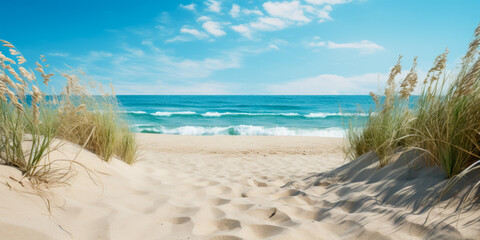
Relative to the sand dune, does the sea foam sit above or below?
below

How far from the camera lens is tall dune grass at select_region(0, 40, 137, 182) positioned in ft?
6.93

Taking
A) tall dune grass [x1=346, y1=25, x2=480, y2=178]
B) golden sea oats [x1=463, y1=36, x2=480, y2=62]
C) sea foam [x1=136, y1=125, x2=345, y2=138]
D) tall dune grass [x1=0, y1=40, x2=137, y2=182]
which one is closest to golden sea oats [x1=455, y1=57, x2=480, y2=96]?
tall dune grass [x1=346, y1=25, x2=480, y2=178]

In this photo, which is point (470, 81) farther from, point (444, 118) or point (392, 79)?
point (392, 79)

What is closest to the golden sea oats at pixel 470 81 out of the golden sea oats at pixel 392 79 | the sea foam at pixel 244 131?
the golden sea oats at pixel 392 79

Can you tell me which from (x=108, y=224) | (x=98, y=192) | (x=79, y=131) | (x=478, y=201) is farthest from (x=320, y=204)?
(x=79, y=131)

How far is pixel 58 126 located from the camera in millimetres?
2426

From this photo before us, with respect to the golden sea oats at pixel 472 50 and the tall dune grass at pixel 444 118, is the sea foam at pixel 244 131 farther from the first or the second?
the golden sea oats at pixel 472 50

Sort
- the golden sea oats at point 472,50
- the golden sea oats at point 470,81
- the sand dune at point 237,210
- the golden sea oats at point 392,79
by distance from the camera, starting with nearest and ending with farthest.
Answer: the sand dune at point 237,210 < the golden sea oats at point 470,81 < the golden sea oats at point 472,50 < the golden sea oats at point 392,79

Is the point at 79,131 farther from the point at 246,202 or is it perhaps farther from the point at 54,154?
the point at 246,202

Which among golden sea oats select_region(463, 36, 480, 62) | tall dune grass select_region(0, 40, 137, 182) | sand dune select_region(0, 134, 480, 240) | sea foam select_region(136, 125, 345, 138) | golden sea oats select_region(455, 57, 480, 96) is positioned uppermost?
golden sea oats select_region(463, 36, 480, 62)

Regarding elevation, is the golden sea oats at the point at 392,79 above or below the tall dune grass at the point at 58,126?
above

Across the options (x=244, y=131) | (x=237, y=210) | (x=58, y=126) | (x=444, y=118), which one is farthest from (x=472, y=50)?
(x=244, y=131)

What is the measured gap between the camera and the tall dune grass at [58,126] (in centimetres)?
211

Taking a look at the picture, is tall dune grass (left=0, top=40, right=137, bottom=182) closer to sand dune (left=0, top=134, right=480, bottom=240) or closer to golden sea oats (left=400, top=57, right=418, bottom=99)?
sand dune (left=0, top=134, right=480, bottom=240)
